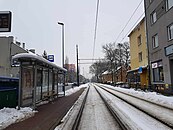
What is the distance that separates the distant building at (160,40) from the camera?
21.3m

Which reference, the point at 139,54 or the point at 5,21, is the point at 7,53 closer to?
the point at 139,54

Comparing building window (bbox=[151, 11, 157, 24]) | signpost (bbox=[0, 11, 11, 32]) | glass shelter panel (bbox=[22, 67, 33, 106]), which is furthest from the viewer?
building window (bbox=[151, 11, 157, 24])

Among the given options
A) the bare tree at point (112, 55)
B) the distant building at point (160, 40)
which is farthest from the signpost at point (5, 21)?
the bare tree at point (112, 55)

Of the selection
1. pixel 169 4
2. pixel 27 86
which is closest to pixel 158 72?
pixel 169 4

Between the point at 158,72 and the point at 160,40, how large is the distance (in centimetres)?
389

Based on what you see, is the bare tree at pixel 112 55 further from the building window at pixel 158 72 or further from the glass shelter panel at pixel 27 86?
the glass shelter panel at pixel 27 86

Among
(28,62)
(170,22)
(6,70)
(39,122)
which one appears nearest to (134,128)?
(39,122)

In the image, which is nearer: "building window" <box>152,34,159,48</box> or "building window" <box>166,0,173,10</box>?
"building window" <box>166,0,173,10</box>

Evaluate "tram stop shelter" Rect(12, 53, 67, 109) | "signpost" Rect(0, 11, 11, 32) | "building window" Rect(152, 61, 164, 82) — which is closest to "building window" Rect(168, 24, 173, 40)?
"building window" Rect(152, 61, 164, 82)

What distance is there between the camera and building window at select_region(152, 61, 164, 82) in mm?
24125

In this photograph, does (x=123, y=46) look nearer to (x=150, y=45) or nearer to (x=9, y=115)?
(x=150, y=45)

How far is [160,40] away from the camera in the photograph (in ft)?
78.3

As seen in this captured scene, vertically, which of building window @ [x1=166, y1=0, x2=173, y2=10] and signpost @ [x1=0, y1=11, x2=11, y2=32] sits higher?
building window @ [x1=166, y1=0, x2=173, y2=10]

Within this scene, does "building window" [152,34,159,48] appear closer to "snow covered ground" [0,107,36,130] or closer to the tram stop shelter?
the tram stop shelter
